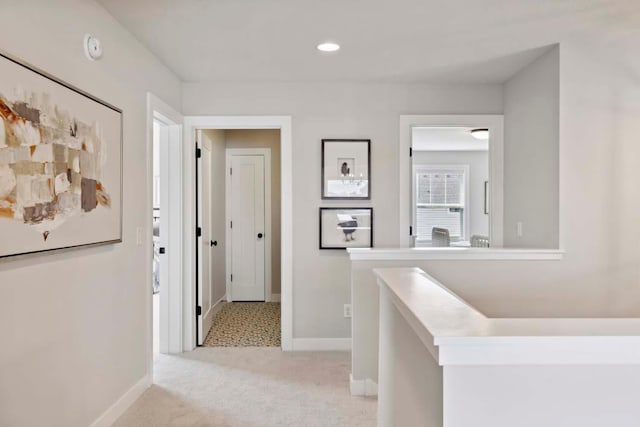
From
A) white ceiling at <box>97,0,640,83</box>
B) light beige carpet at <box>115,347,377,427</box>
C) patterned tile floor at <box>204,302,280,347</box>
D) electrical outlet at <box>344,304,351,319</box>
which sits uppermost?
white ceiling at <box>97,0,640,83</box>

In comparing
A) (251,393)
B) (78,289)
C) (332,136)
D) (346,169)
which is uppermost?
(332,136)

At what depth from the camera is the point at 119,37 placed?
105 inches

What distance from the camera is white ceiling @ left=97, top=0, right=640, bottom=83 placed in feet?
8.02

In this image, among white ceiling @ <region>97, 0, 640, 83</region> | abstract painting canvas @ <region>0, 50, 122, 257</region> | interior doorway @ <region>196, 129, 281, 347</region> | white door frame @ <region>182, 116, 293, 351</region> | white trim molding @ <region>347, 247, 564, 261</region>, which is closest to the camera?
abstract painting canvas @ <region>0, 50, 122, 257</region>

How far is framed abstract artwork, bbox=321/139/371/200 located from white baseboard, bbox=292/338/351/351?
Answer: 1257 mm

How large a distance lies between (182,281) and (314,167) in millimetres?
1509

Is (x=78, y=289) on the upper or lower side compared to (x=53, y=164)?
lower

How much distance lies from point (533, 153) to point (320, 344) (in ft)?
7.68

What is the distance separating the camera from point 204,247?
162 inches

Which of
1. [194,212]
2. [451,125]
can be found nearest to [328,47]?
[451,125]

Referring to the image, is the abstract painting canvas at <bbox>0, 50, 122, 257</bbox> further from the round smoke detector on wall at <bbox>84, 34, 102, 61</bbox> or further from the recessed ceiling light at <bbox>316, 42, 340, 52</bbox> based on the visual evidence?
the recessed ceiling light at <bbox>316, 42, 340, 52</bbox>

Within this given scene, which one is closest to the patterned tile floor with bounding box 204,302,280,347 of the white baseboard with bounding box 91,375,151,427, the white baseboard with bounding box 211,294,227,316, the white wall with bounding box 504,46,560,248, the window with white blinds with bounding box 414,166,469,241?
the white baseboard with bounding box 211,294,227,316

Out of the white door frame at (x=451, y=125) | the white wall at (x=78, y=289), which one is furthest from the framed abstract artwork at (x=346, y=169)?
the white wall at (x=78, y=289)

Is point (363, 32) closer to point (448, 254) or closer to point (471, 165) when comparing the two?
point (448, 254)
